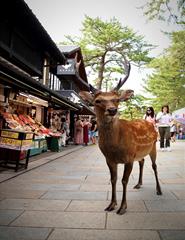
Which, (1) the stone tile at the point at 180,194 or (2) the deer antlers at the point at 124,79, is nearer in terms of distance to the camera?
(2) the deer antlers at the point at 124,79

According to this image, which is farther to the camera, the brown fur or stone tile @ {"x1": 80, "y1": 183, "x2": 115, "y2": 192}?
stone tile @ {"x1": 80, "y1": 183, "x2": 115, "y2": 192}

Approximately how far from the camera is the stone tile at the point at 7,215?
3.94 m

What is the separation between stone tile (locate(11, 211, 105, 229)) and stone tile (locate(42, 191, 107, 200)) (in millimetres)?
963

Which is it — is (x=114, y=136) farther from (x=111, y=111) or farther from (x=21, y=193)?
(x=21, y=193)

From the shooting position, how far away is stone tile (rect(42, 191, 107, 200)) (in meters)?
5.35

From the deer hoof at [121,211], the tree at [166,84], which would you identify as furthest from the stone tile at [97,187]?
the tree at [166,84]

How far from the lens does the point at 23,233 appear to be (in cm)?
351

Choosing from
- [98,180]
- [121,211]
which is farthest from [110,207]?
[98,180]

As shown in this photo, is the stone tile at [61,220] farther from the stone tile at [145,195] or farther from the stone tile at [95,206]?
the stone tile at [145,195]

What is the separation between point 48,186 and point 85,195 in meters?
1.17

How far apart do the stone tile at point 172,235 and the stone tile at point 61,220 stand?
2.49 ft

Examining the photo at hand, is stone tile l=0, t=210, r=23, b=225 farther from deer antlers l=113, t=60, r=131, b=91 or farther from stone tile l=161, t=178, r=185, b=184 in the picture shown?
stone tile l=161, t=178, r=185, b=184

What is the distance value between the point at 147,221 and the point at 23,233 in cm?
162

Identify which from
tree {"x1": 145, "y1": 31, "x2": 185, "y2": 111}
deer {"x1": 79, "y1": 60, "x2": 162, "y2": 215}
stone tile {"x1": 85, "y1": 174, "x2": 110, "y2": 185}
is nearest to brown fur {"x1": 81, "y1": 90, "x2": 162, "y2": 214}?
deer {"x1": 79, "y1": 60, "x2": 162, "y2": 215}
